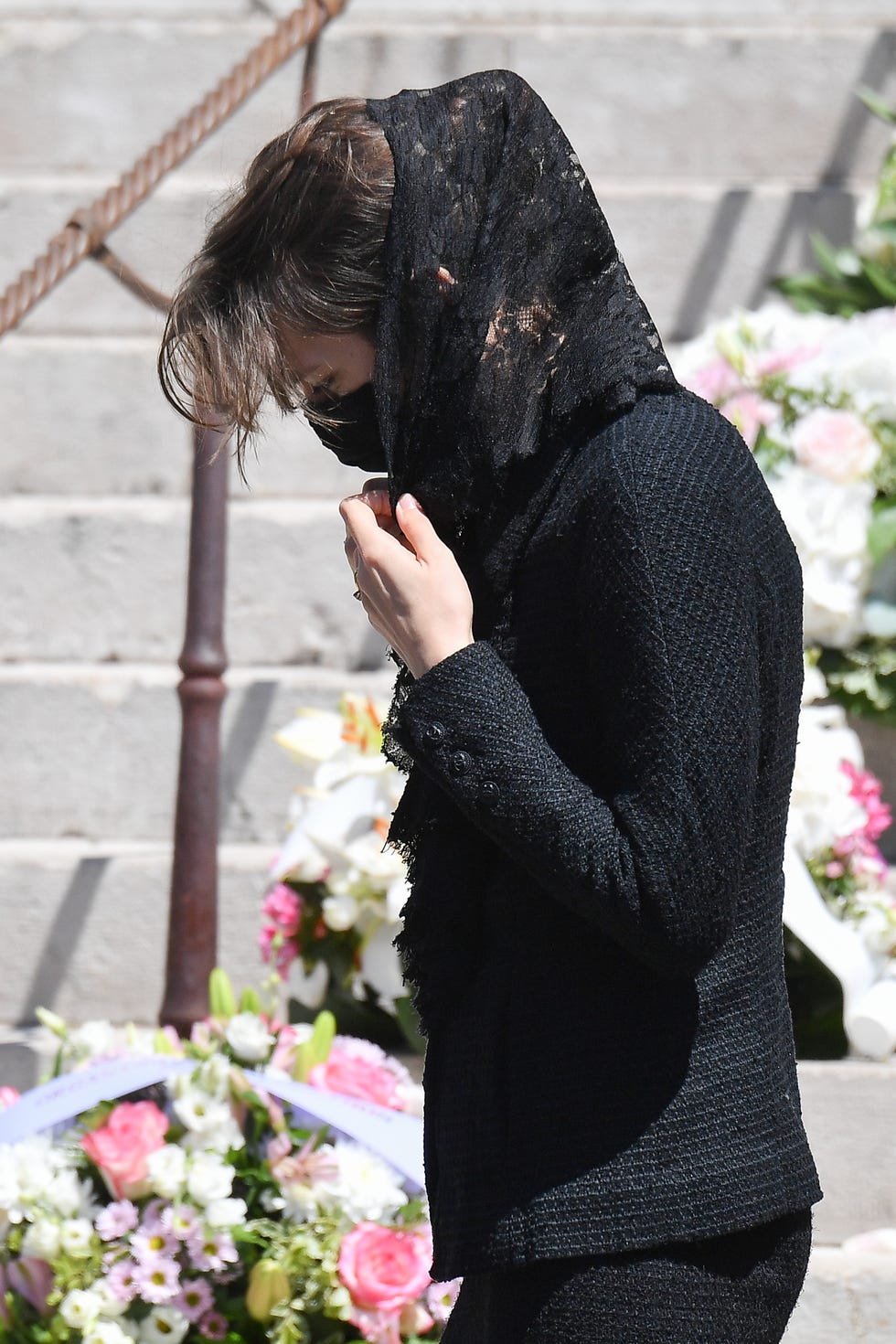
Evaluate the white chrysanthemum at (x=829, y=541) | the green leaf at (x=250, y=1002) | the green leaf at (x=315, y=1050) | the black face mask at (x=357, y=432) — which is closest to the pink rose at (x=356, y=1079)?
the green leaf at (x=315, y=1050)

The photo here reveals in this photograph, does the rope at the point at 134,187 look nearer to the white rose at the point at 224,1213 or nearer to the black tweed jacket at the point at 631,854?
the white rose at the point at 224,1213

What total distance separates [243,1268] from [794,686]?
1.20 m

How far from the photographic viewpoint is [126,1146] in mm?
1906

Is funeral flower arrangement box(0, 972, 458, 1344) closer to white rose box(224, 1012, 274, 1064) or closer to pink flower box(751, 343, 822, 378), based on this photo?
white rose box(224, 1012, 274, 1064)

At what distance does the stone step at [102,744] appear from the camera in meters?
3.14

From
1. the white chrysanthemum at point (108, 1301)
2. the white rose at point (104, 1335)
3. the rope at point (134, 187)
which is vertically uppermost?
the rope at point (134, 187)

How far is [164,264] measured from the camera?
12.1ft

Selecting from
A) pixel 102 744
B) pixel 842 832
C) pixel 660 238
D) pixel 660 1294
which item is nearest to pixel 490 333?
pixel 660 1294

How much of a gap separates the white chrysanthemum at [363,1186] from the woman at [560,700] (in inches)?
29.0

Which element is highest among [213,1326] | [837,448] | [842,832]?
[837,448]

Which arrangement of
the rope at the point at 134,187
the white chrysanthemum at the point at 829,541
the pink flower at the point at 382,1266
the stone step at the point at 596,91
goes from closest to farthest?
the pink flower at the point at 382,1266 < the rope at the point at 134,187 < the white chrysanthemum at the point at 829,541 < the stone step at the point at 596,91

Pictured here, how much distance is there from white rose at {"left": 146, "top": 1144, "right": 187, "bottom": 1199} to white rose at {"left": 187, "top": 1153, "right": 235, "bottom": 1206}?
0.04ft

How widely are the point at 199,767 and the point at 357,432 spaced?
1.33 m

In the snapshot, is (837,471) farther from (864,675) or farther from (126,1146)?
(126,1146)
